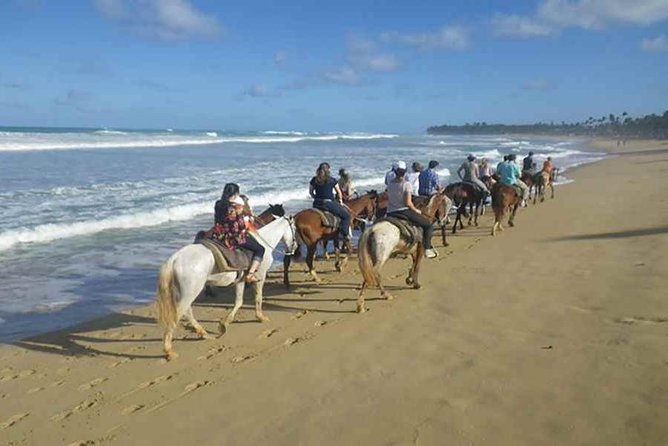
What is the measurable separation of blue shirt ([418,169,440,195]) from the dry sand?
3650mm

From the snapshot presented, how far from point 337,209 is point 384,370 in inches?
203

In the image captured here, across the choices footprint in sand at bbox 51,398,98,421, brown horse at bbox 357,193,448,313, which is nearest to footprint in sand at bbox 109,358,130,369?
footprint in sand at bbox 51,398,98,421

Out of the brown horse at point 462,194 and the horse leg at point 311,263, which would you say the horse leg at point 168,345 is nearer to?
the horse leg at point 311,263

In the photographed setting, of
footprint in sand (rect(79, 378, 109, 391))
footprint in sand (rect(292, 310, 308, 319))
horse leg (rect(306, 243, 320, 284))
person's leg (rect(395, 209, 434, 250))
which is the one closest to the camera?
footprint in sand (rect(79, 378, 109, 391))

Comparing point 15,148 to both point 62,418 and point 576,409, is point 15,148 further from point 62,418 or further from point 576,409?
point 576,409

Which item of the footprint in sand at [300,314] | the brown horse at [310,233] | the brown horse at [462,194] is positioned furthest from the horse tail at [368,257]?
the brown horse at [462,194]

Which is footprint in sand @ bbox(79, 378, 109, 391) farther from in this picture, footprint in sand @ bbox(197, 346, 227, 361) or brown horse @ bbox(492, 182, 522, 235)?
brown horse @ bbox(492, 182, 522, 235)

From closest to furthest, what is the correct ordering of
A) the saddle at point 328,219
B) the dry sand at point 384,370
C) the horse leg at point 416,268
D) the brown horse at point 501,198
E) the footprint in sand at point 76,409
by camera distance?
1. the dry sand at point 384,370
2. the footprint in sand at point 76,409
3. the horse leg at point 416,268
4. the saddle at point 328,219
5. the brown horse at point 501,198

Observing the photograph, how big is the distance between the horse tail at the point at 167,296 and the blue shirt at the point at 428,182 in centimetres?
794

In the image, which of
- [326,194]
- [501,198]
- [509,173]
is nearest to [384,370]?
[326,194]

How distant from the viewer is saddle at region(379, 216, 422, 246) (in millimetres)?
8812

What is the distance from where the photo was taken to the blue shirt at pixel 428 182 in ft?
43.0

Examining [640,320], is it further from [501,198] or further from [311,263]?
[501,198]

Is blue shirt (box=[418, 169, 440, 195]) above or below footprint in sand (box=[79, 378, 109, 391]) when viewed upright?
above
